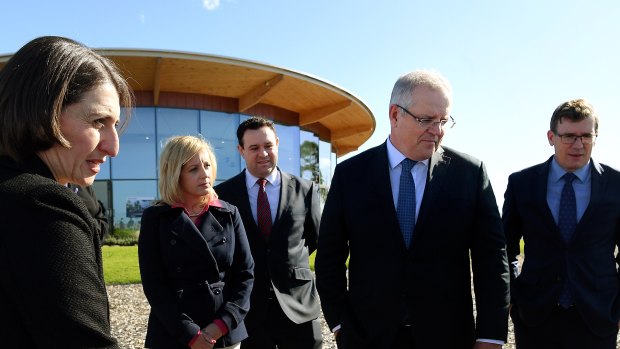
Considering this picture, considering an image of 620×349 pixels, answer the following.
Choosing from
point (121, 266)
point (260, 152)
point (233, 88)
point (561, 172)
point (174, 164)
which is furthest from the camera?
point (233, 88)

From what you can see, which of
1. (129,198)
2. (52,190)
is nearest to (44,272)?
(52,190)

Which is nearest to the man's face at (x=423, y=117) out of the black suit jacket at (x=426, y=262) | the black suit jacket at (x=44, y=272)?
the black suit jacket at (x=426, y=262)

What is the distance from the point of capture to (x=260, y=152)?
4.36 meters

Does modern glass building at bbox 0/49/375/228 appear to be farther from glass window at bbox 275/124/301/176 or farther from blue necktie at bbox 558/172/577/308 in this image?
blue necktie at bbox 558/172/577/308

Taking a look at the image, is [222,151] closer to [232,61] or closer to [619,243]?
[232,61]

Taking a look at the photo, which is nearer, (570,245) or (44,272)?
(44,272)

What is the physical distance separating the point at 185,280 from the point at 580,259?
278 cm

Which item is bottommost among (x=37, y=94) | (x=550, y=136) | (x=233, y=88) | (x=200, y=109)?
(x=37, y=94)

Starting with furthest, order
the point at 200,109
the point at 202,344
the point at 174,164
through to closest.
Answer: the point at 200,109 → the point at 174,164 → the point at 202,344

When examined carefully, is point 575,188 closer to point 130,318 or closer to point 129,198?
point 130,318

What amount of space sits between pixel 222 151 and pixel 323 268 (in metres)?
17.6

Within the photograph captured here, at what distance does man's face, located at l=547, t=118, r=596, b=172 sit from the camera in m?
3.65

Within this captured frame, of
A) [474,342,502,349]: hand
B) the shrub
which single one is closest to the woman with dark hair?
[474,342,502,349]: hand

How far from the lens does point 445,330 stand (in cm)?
270
